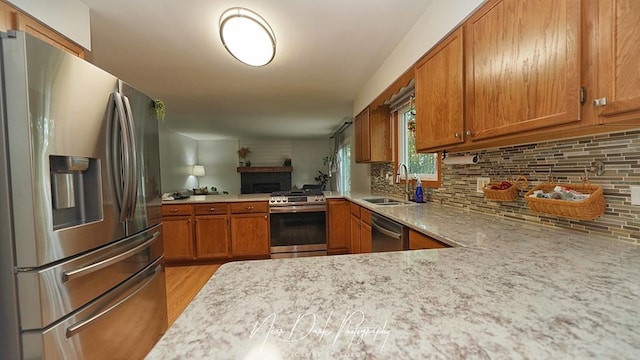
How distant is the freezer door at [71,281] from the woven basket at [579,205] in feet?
6.41

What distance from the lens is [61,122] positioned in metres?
0.95

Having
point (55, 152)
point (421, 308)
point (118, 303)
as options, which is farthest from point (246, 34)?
point (421, 308)

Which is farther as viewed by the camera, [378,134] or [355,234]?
[378,134]

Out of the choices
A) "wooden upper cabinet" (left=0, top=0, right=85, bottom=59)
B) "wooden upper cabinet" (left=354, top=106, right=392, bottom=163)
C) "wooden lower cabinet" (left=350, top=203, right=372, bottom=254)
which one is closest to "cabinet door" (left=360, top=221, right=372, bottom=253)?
"wooden lower cabinet" (left=350, top=203, right=372, bottom=254)

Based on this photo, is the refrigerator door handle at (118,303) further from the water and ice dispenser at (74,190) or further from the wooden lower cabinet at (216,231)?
the wooden lower cabinet at (216,231)

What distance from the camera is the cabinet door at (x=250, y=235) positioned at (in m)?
3.18

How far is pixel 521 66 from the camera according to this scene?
3.44 ft

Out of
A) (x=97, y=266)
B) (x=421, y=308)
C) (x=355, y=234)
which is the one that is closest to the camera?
(x=421, y=308)

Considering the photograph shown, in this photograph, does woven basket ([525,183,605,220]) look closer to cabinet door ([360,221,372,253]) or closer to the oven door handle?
cabinet door ([360,221,372,253])

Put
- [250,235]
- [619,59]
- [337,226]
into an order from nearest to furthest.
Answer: [619,59] → [250,235] → [337,226]

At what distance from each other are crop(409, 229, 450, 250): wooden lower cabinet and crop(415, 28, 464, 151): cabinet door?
1.91 ft

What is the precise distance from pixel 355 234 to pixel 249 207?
137 centimetres

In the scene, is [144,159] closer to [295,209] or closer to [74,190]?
[74,190]

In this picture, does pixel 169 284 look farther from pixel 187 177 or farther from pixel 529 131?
pixel 187 177
